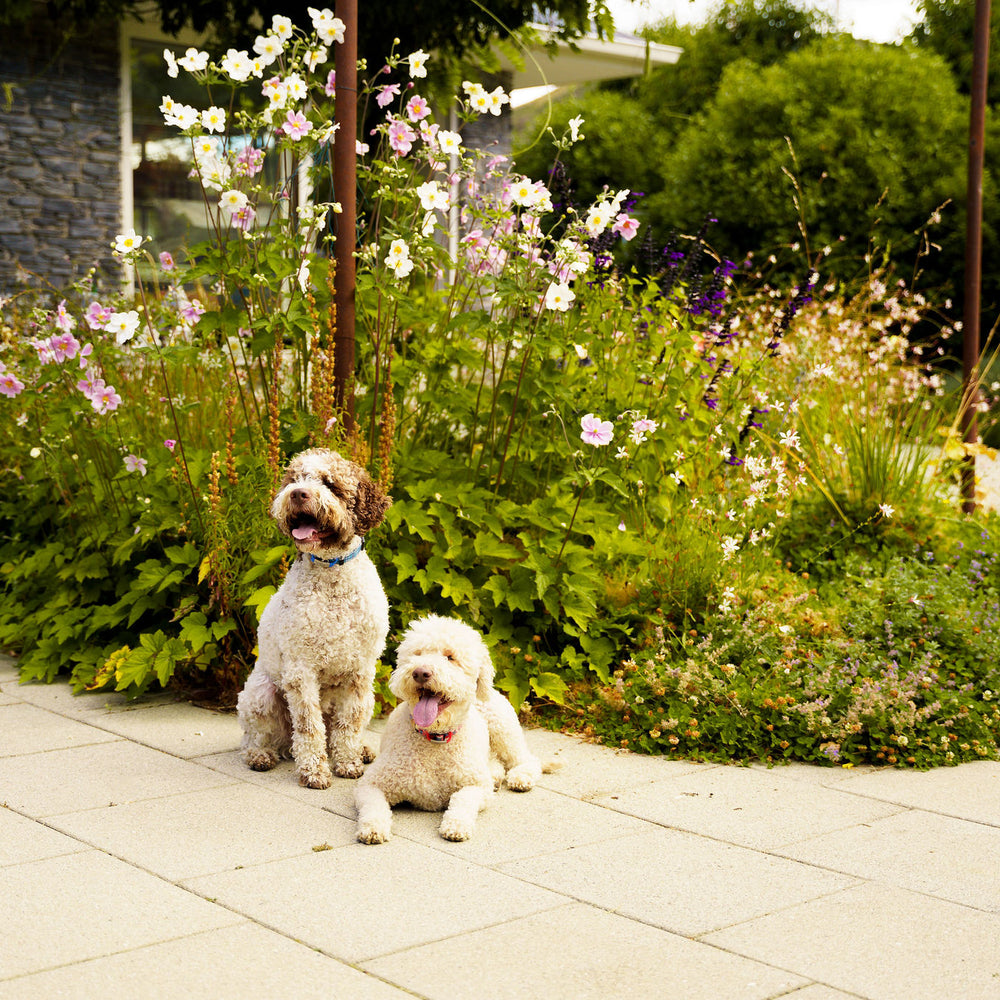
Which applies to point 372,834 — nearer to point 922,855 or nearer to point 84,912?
point 84,912

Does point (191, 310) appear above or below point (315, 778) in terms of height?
above

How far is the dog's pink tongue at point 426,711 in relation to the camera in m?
3.72

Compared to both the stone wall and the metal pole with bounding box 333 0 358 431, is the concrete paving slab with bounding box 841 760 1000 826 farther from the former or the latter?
the stone wall

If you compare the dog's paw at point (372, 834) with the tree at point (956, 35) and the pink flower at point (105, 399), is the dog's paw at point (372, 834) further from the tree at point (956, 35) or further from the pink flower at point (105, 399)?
the tree at point (956, 35)

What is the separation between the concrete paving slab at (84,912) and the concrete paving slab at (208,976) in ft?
0.21

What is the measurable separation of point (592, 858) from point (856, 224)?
13.0 m

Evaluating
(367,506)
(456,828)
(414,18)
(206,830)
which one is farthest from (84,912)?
(414,18)

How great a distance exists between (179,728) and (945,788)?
9.37ft

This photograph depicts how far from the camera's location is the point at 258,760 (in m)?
4.35

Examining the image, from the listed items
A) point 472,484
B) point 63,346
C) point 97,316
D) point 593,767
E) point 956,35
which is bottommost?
point 593,767

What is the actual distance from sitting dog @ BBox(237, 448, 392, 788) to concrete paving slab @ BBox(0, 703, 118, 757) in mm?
731

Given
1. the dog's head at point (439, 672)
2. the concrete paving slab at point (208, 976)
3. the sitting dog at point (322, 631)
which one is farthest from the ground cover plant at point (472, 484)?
the concrete paving slab at point (208, 976)

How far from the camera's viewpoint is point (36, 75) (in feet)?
33.4

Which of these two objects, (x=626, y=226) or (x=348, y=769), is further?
(x=626, y=226)
